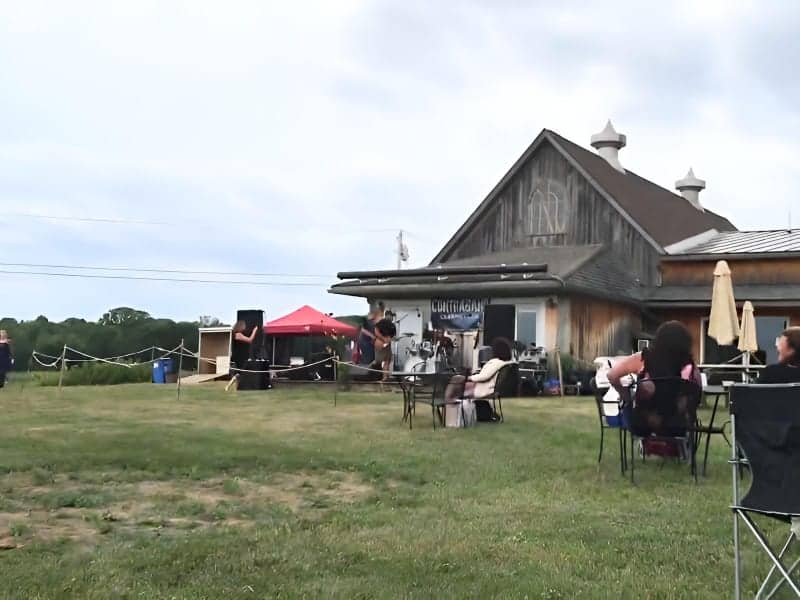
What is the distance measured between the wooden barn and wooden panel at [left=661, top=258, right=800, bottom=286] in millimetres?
25

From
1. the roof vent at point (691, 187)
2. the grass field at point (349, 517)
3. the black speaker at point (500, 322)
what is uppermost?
the roof vent at point (691, 187)

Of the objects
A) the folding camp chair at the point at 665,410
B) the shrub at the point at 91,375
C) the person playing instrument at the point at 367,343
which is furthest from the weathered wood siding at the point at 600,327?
the folding camp chair at the point at 665,410

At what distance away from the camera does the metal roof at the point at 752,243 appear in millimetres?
22562

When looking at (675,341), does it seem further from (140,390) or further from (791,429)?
(140,390)

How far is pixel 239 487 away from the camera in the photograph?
6.70m

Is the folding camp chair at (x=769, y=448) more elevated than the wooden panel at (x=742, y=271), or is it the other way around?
the wooden panel at (x=742, y=271)

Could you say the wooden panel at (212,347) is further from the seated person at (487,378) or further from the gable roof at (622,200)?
the seated person at (487,378)

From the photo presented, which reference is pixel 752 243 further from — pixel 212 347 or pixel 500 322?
pixel 212 347

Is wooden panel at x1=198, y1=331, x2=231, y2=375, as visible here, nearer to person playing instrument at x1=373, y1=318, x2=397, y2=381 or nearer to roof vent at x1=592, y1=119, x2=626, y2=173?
person playing instrument at x1=373, y1=318, x2=397, y2=381

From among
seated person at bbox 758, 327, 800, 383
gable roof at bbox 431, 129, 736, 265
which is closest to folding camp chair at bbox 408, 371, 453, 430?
seated person at bbox 758, 327, 800, 383

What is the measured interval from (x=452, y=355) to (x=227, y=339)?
23.3ft

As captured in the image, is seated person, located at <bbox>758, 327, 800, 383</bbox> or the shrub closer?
seated person, located at <bbox>758, 327, 800, 383</bbox>

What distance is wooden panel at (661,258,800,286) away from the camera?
2141 centimetres

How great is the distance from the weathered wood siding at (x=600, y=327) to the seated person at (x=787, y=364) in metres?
13.6
